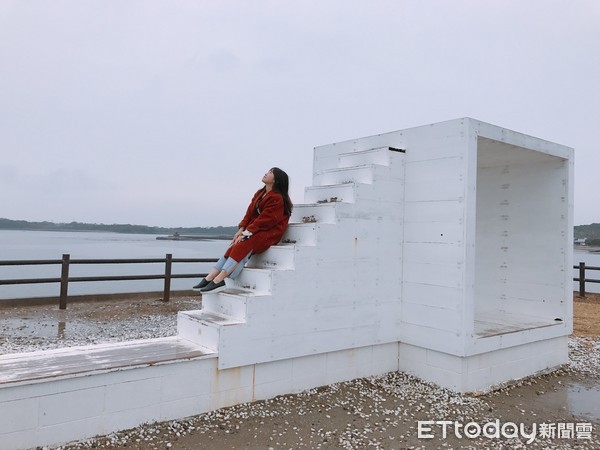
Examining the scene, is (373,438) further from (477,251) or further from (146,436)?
(477,251)

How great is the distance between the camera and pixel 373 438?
3.16 metres

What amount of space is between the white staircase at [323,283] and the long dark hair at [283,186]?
0.57 feet

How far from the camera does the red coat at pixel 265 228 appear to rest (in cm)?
402

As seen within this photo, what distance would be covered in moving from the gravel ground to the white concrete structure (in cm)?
12

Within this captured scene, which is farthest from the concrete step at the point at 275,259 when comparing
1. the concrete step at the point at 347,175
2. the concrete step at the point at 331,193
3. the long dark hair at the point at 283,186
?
the concrete step at the point at 347,175

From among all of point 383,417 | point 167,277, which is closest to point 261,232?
point 383,417

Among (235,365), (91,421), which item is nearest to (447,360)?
(235,365)

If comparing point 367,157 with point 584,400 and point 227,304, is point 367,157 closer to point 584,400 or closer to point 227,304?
point 227,304

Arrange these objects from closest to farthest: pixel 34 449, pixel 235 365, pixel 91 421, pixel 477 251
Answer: pixel 34 449
pixel 91 421
pixel 235 365
pixel 477 251

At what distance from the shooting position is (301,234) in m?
4.18

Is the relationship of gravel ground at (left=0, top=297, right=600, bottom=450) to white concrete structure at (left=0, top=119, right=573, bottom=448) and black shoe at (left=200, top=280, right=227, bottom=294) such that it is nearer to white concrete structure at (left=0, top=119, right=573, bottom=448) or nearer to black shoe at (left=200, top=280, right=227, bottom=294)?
white concrete structure at (left=0, top=119, right=573, bottom=448)

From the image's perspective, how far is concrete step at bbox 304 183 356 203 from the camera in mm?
4352

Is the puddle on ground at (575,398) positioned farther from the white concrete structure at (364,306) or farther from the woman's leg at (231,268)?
the woman's leg at (231,268)

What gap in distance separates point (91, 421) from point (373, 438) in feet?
6.29
